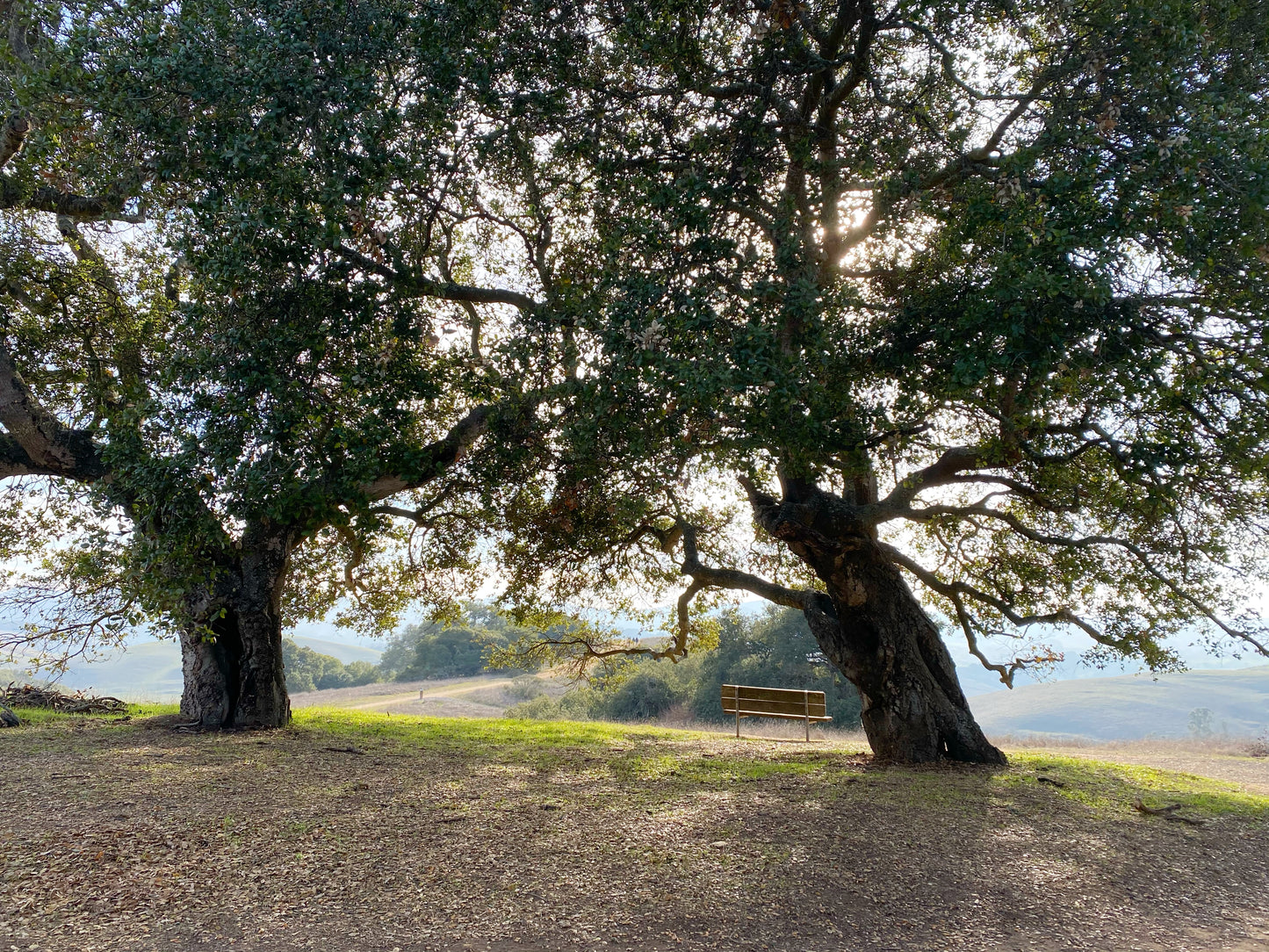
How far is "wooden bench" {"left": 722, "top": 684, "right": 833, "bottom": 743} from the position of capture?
42.8 feet

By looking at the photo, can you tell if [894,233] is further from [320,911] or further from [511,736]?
[511,736]

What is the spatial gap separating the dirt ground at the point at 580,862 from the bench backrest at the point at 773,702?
5041mm

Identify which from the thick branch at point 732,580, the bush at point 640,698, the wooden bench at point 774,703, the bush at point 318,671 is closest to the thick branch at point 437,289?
the thick branch at point 732,580

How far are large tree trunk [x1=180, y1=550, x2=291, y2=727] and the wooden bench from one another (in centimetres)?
732

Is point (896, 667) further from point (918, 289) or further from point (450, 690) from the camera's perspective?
point (450, 690)

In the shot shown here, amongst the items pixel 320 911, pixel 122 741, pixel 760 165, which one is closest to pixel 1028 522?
pixel 760 165

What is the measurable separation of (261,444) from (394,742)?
16.7 feet

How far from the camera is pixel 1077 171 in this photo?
5902 mm

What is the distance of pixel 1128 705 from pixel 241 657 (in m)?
108

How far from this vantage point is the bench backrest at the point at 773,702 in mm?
13062

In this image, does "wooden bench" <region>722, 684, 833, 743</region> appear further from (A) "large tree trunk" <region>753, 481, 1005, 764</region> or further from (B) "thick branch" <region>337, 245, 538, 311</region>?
(B) "thick branch" <region>337, 245, 538, 311</region>

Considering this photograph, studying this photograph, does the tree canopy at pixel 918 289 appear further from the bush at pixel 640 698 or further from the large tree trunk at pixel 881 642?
the bush at pixel 640 698

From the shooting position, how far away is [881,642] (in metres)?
9.78

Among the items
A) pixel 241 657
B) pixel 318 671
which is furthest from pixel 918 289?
pixel 318 671
